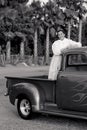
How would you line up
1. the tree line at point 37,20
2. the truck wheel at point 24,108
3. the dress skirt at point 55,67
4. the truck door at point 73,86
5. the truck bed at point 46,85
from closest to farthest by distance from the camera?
1. the truck door at point 73,86
2. the truck bed at point 46,85
3. the dress skirt at point 55,67
4. the truck wheel at point 24,108
5. the tree line at point 37,20

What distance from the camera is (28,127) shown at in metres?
8.07

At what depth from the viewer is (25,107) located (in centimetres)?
909

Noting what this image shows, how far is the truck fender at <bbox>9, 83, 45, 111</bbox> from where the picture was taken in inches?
343

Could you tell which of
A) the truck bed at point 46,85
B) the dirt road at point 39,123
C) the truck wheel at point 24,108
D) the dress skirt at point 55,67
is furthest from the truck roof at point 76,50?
the dirt road at point 39,123

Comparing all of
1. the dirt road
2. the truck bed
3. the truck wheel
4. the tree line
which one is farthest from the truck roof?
the tree line

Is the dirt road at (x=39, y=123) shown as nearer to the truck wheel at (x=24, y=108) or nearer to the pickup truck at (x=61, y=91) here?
the truck wheel at (x=24, y=108)

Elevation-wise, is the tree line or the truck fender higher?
the tree line

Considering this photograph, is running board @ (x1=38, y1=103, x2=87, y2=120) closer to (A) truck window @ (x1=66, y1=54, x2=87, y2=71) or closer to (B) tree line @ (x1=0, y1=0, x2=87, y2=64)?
(A) truck window @ (x1=66, y1=54, x2=87, y2=71)

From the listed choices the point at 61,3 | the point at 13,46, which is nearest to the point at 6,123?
the point at 13,46

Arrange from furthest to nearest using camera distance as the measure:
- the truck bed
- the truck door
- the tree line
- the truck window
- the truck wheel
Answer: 1. the tree line
2. the truck wheel
3. the truck bed
4. the truck window
5. the truck door

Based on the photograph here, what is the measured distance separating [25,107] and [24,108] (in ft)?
0.14

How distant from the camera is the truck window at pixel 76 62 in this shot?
827 centimetres

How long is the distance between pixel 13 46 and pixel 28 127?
5544 cm

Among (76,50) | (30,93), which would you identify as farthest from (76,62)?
(30,93)
